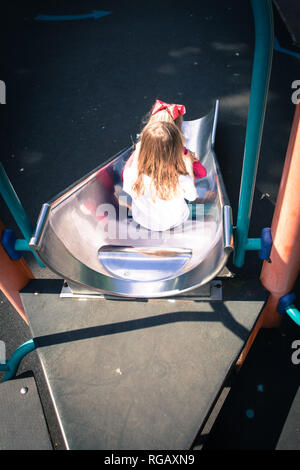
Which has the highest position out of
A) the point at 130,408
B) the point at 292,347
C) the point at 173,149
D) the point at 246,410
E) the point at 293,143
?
the point at 293,143

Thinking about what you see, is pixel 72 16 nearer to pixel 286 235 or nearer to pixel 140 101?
pixel 140 101

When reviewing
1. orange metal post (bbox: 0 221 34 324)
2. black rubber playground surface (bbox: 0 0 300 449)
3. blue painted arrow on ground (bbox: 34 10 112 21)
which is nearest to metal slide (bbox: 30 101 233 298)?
orange metal post (bbox: 0 221 34 324)

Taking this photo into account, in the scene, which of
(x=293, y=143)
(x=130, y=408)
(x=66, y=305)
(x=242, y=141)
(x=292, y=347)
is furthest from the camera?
(x=242, y=141)

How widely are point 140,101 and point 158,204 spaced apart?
2566 millimetres

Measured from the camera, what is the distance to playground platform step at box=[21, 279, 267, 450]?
4.88ft

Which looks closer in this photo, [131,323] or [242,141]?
[131,323]

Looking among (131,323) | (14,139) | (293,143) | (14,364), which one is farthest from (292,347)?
(14,139)

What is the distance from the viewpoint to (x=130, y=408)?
60.5 inches

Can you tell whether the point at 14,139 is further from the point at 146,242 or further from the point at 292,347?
the point at 292,347

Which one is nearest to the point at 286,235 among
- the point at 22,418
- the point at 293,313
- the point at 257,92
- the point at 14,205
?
the point at 293,313

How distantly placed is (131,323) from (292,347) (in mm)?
969

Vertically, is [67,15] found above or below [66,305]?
above

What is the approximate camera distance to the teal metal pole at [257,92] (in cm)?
122

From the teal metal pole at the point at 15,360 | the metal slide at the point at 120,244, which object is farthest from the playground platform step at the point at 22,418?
the metal slide at the point at 120,244
